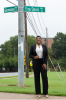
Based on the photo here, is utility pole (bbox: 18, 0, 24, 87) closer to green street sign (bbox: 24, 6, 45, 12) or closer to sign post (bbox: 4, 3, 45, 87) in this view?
sign post (bbox: 4, 3, 45, 87)

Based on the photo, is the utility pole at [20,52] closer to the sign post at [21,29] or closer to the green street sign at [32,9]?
the sign post at [21,29]

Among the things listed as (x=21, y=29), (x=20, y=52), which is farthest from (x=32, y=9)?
(x=20, y=52)

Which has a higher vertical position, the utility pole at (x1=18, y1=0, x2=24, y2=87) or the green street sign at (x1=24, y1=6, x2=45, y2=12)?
the green street sign at (x1=24, y1=6, x2=45, y2=12)

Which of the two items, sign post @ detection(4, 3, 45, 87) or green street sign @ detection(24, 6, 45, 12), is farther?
green street sign @ detection(24, 6, 45, 12)

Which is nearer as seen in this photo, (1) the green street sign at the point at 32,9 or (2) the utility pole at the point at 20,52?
(2) the utility pole at the point at 20,52

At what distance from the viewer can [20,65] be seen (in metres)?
7.71

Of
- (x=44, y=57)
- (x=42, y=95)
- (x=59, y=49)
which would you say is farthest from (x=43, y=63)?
(x=59, y=49)

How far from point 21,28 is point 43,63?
3288 mm

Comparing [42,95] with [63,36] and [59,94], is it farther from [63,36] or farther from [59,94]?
[63,36]

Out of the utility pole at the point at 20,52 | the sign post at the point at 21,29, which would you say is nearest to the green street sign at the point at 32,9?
the sign post at the point at 21,29

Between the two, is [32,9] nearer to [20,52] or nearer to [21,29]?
[21,29]

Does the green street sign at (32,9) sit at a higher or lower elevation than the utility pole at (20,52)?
higher

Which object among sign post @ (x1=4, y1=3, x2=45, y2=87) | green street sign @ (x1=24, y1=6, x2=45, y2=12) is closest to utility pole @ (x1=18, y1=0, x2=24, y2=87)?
sign post @ (x1=4, y1=3, x2=45, y2=87)

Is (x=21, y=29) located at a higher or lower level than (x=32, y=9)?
lower
